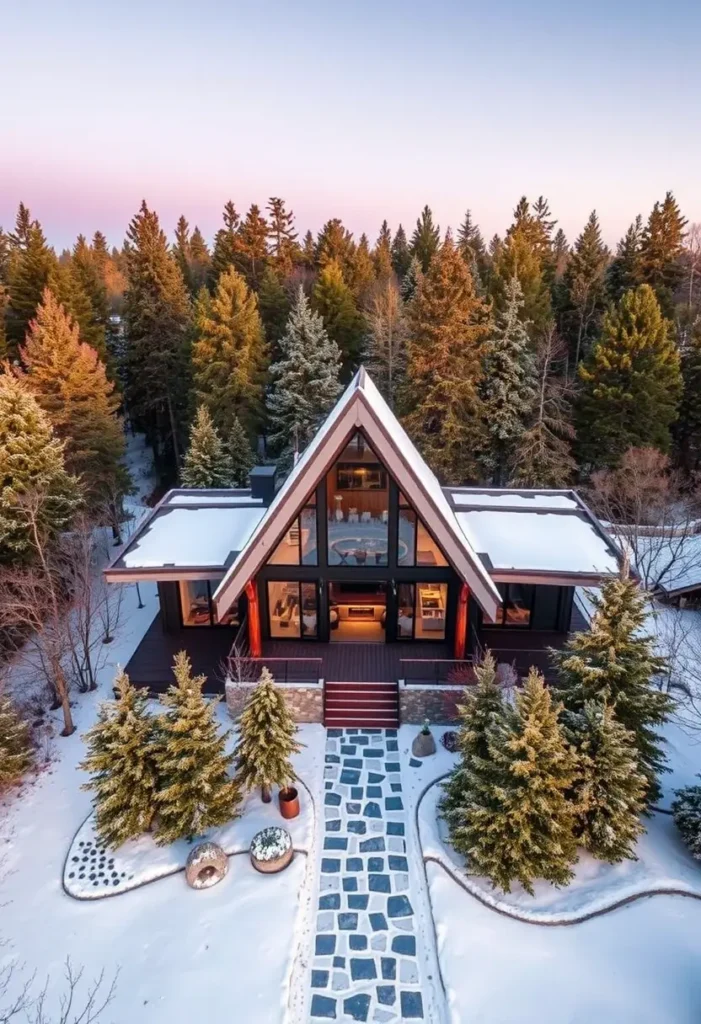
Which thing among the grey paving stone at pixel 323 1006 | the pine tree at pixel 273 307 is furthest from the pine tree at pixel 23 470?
the pine tree at pixel 273 307

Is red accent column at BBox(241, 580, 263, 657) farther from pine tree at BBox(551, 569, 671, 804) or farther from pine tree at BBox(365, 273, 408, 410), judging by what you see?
pine tree at BBox(365, 273, 408, 410)

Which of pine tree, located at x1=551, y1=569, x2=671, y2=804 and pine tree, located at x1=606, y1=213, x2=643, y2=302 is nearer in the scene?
pine tree, located at x1=551, y1=569, x2=671, y2=804

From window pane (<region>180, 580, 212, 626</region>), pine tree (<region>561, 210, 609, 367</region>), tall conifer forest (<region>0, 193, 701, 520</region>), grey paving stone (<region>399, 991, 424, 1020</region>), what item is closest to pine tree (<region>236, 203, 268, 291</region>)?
tall conifer forest (<region>0, 193, 701, 520</region>)

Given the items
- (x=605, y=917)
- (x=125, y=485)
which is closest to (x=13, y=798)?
(x=605, y=917)

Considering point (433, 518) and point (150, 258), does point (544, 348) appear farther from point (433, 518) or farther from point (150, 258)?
point (150, 258)

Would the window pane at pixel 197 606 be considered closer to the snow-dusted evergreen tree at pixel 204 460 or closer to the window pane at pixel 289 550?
the window pane at pixel 289 550

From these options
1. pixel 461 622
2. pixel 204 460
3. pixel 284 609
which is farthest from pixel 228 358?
pixel 461 622
